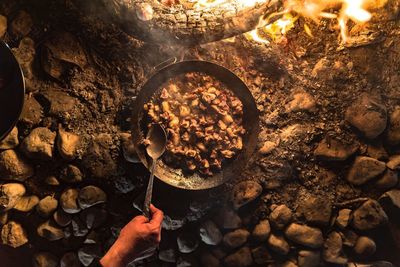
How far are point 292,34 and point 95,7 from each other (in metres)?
2.75

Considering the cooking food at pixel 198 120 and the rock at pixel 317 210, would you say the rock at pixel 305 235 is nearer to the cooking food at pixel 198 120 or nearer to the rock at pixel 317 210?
the rock at pixel 317 210

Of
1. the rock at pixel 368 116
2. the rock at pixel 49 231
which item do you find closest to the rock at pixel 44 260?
the rock at pixel 49 231

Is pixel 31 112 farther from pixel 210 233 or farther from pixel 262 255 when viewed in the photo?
pixel 262 255

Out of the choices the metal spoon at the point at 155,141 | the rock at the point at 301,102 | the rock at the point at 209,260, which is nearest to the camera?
the metal spoon at the point at 155,141

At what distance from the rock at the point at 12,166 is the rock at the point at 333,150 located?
3.70 m

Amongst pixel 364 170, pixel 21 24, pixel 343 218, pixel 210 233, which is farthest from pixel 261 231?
pixel 21 24

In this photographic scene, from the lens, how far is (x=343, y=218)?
4.30 m

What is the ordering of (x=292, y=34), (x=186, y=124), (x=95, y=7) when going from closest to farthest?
(x=186, y=124) → (x=95, y=7) → (x=292, y=34)

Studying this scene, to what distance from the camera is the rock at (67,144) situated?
417 cm

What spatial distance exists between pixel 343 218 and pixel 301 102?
158 centimetres

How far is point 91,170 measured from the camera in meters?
4.28

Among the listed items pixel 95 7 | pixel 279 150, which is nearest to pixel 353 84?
pixel 279 150

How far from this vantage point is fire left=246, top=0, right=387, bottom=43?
15.4 feet

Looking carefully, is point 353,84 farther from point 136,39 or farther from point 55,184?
point 55,184
